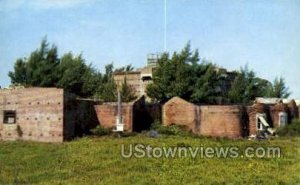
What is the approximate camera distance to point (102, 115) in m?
26.9

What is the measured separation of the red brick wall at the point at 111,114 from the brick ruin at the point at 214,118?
7.70 feet

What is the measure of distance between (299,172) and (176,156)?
3.73m

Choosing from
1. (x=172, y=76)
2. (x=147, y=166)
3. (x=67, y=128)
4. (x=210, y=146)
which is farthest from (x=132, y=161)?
(x=172, y=76)

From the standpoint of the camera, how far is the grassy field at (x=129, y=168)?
42.2ft

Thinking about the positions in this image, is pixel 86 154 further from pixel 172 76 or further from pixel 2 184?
pixel 172 76

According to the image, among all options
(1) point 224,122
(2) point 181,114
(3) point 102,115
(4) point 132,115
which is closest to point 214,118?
(1) point 224,122

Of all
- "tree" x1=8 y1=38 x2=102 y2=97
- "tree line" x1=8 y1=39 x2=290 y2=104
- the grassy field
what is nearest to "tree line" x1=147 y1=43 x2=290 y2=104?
"tree line" x1=8 y1=39 x2=290 y2=104

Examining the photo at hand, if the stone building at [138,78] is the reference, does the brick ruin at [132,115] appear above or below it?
below

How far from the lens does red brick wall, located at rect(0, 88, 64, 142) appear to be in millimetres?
22516

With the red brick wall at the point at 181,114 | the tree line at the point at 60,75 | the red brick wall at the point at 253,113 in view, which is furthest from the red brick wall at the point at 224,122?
the tree line at the point at 60,75

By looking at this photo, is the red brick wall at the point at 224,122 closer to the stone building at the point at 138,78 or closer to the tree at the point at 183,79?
the tree at the point at 183,79

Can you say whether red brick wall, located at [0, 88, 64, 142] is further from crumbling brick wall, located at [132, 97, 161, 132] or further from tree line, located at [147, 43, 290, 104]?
tree line, located at [147, 43, 290, 104]

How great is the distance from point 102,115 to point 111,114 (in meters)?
0.48

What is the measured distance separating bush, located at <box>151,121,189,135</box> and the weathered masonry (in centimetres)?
426
